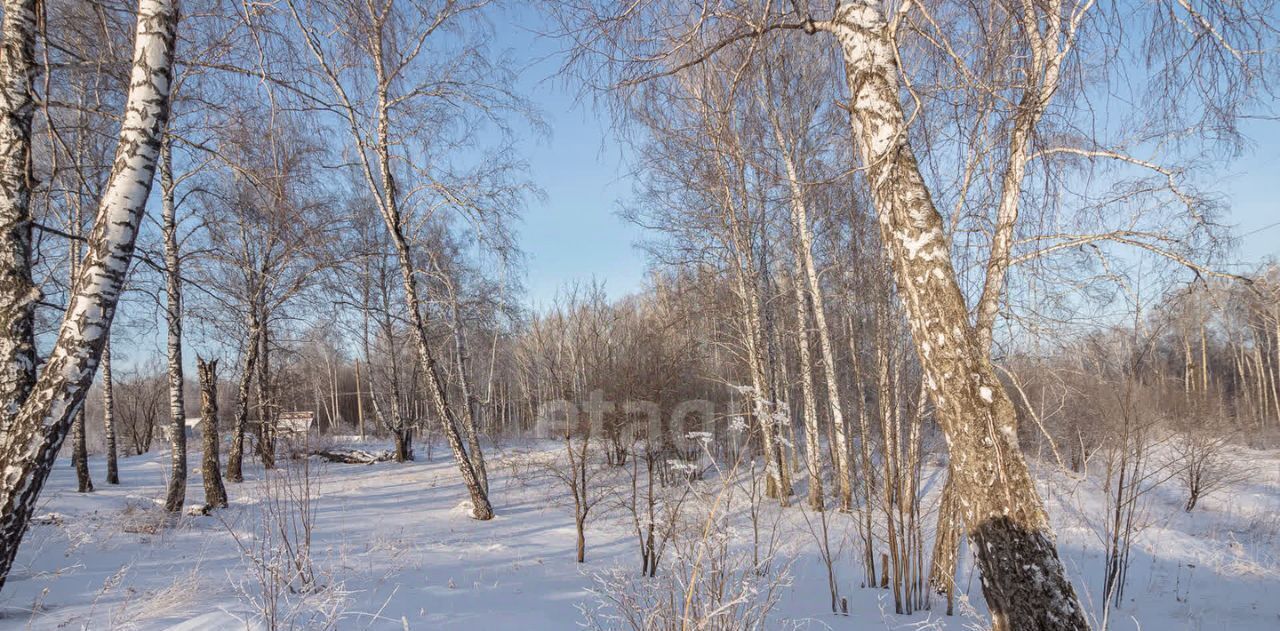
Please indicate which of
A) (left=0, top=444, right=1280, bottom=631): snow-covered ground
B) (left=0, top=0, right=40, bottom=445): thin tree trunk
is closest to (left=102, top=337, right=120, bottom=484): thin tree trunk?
(left=0, top=444, right=1280, bottom=631): snow-covered ground

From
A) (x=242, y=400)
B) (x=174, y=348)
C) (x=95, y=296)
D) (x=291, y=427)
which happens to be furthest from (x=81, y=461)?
(x=95, y=296)

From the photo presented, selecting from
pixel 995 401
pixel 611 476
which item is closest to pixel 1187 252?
pixel 995 401

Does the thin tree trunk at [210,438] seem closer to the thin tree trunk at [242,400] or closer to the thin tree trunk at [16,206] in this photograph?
the thin tree trunk at [242,400]

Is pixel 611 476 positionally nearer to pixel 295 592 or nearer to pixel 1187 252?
pixel 295 592

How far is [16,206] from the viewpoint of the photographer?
11.4ft

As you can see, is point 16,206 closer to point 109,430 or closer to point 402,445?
point 109,430

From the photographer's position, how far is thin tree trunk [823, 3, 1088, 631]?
2.61m

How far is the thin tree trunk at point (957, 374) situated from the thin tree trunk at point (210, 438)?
32.3ft

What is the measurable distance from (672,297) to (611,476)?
398 centimetres

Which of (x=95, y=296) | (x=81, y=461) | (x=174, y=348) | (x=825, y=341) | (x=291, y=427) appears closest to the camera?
(x=95, y=296)

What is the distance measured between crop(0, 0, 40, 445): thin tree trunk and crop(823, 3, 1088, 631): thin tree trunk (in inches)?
185

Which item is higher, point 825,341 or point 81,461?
point 825,341

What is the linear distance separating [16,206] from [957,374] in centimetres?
525

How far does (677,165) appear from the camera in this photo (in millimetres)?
10477
